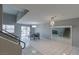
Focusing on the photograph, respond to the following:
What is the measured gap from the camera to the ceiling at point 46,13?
1.71m

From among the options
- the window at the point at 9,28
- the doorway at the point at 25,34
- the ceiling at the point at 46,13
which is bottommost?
the doorway at the point at 25,34

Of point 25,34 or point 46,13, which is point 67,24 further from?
point 25,34

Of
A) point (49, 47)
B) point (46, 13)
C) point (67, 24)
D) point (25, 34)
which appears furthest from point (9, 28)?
point (67, 24)

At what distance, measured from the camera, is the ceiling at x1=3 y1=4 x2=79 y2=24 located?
1710 millimetres

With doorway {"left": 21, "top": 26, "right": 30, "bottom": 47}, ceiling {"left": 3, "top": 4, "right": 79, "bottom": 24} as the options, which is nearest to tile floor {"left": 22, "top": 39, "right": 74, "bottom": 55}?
doorway {"left": 21, "top": 26, "right": 30, "bottom": 47}

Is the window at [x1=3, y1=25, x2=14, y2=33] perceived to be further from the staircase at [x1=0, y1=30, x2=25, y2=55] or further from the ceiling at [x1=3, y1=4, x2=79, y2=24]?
the ceiling at [x1=3, y1=4, x2=79, y2=24]

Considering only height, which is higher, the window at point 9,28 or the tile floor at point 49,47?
the window at point 9,28

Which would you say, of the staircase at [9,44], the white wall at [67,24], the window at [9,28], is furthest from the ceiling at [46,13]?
the staircase at [9,44]

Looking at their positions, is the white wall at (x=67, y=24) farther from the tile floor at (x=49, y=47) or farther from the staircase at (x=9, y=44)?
the staircase at (x=9, y=44)

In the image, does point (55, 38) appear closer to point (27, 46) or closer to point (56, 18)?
point (56, 18)

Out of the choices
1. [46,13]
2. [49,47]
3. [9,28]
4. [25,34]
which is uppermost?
[46,13]

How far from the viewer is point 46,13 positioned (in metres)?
1.91

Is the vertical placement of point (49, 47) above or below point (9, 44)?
below

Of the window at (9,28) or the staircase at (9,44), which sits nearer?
the staircase at (9,44)
